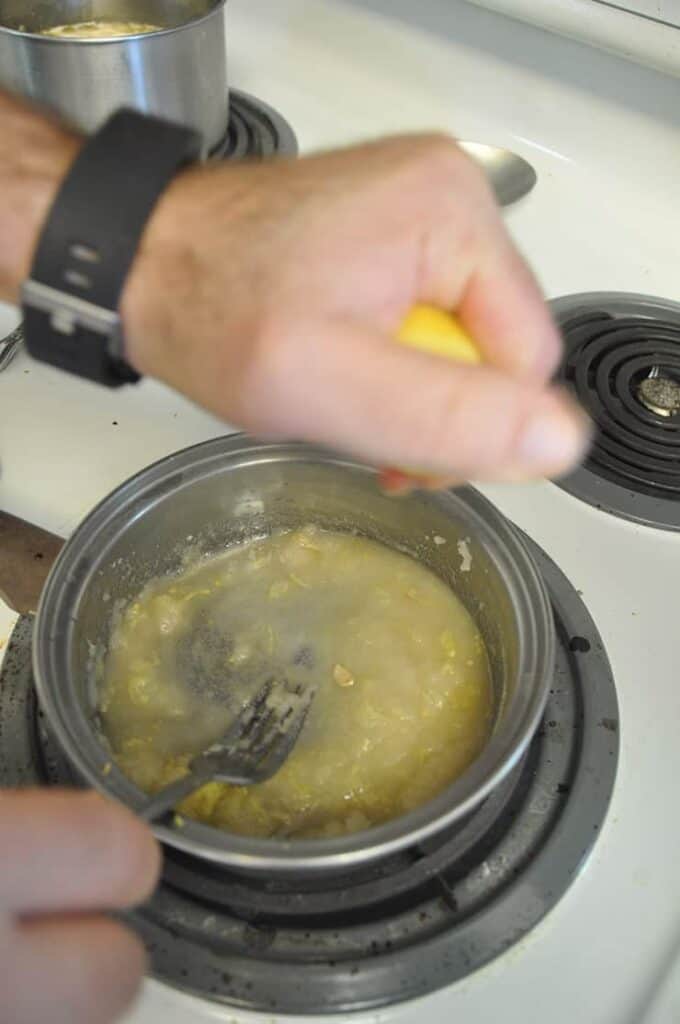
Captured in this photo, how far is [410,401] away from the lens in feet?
1.08

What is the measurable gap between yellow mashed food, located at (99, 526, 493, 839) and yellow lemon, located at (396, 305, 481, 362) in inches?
9.4

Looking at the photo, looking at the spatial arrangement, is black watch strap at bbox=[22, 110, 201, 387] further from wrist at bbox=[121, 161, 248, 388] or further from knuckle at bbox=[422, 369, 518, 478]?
knuckle at bbox=[422, 369, 518, 478]

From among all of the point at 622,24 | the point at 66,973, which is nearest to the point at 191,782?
the point at 66,973

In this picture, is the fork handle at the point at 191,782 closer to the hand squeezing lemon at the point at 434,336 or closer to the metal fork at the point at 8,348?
the hand squeezing lemon at the point at 434,336

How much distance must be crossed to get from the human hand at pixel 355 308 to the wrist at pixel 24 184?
7cm

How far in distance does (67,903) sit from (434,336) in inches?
10.2

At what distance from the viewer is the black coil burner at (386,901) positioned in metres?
0.43

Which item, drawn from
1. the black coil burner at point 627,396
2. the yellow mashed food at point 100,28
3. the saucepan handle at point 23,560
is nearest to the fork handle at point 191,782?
the saucepan handle at point 23,560

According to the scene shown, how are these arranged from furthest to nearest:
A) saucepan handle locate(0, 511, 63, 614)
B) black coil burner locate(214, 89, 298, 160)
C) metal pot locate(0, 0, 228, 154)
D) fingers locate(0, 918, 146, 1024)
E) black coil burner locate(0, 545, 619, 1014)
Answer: black coil burner locate(214, 89, 298, 160) < metal pot locate(0, 0, 228, 154) < saucepan handle locate(0, 511, 63, 614) < black coil burner locate(0, 545, 619, 1014) < fingers locate(0, 918, 146, 1024)

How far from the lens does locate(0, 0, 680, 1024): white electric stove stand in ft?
1.44

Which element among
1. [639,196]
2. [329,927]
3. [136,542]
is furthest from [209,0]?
[329,927]

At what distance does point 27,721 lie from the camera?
52cm

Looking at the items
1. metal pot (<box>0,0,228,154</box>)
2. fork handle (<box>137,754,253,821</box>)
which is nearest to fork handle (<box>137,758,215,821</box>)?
fork handle (<box>137,754,253,821</box>)

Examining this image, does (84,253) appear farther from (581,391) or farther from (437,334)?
(581,391)
